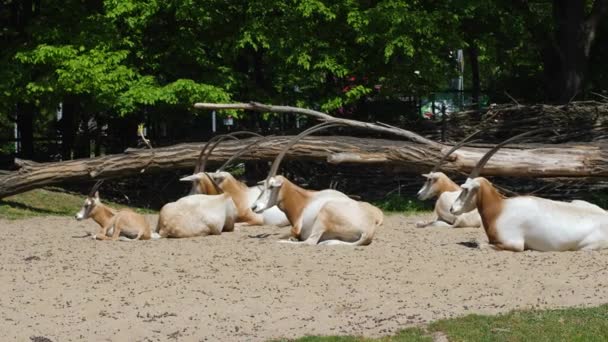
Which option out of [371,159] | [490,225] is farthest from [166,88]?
[490,225]

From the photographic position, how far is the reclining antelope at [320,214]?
11.1 metres

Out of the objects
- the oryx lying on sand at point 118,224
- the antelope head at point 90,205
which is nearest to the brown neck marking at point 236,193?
the oryx lying on sand at point 118,224

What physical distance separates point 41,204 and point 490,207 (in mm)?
9180

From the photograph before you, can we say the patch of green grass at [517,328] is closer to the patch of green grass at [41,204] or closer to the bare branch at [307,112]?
the bare branch at [307,112]

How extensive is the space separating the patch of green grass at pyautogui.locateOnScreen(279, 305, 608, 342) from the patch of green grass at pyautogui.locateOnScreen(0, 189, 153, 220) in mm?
10240

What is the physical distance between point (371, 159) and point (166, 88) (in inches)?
178

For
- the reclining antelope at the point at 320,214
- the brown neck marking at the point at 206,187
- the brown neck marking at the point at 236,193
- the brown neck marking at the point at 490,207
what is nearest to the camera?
the brown neck marking at the point at 490,207

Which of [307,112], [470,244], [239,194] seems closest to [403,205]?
[307,112]

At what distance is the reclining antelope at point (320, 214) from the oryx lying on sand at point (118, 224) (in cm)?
153

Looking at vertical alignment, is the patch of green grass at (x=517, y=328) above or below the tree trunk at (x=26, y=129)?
below

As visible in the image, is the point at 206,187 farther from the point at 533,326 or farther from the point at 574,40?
the point at 574,40

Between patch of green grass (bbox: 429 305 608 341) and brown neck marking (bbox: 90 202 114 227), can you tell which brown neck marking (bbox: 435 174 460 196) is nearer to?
brown neck marking (bbox: 90 202 114 227)

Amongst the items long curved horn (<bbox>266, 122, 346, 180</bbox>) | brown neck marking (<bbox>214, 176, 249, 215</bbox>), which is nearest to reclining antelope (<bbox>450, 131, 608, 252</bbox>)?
long curved horn (<bbox>266, 122, 346, 180</bbox>)

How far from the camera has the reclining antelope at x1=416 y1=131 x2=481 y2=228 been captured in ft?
42.0
